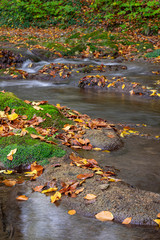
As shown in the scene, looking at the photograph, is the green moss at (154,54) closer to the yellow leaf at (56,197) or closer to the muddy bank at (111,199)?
the muddy bank at (111,199)

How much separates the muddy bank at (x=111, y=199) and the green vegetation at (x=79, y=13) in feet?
53.6

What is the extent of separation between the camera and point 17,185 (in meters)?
2.89

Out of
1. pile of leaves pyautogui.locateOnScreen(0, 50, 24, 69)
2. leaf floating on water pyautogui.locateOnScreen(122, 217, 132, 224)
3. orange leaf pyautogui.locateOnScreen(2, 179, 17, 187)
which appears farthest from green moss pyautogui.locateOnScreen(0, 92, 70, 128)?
pile of leaves pyautogui.locateOnScreen(0, 50, 24, 69)

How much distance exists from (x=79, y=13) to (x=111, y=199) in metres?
21.2

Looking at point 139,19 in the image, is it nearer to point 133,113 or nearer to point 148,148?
point 133,113

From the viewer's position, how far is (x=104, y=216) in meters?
2.34

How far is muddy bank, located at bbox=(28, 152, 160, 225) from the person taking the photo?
234 centimetres

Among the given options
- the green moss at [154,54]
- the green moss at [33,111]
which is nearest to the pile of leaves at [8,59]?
the green moss at [154,54]

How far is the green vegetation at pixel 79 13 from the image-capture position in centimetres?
1823

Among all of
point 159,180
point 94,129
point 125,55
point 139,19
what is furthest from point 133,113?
point 139,19

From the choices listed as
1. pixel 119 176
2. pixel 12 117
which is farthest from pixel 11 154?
pixel 119 176

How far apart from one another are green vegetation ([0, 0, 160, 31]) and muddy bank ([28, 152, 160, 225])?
16343mm

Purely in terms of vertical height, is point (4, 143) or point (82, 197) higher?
point (4, 143)

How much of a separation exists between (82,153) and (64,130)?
0.69 meters
